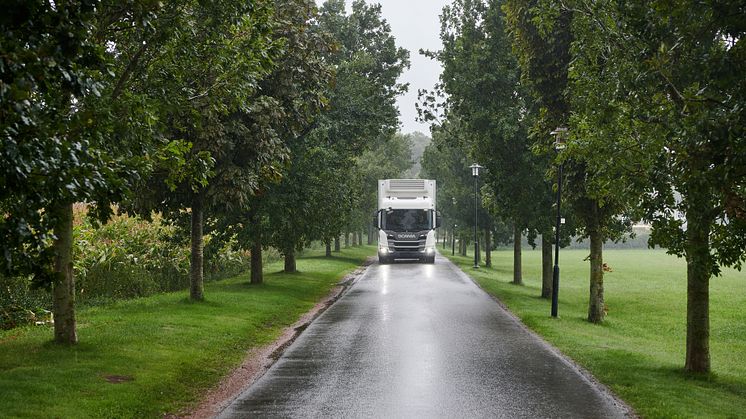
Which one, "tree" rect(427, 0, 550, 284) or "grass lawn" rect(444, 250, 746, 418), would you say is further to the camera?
"tree" rect(427, 0, 550, 284)

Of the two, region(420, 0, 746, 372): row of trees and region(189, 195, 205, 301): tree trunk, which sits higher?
region(420, 0, 746, 372): row of trees

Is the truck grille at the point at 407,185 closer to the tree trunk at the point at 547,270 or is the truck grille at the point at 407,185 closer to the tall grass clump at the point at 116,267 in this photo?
the tree trunk at the point at 547,270

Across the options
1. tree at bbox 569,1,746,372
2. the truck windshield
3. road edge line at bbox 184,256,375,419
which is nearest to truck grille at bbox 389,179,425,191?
the truck windshield

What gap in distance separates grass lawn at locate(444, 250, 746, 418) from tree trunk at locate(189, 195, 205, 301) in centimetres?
878

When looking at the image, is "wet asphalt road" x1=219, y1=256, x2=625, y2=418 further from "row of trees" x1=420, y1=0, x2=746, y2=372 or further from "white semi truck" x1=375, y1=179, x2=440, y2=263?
"white semi truck" x1=375, y1=179, x2=440, y2=263

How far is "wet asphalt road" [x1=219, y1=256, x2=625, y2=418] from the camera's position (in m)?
8.92

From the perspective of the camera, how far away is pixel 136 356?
1142 centimetres

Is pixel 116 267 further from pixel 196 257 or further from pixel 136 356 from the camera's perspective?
pixel 136 356

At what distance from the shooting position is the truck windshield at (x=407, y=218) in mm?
41250

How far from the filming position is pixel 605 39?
Answer: 12930 millimetres

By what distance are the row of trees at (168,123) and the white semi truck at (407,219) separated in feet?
25.7

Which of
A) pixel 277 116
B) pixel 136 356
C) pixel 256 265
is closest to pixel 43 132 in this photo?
pixel 136 356

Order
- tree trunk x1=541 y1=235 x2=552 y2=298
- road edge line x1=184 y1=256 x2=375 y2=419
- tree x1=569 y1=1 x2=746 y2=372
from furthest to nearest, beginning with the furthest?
tree trunk x1=541 y1=235 x2=552 y2=298, road edge line x1=184 y1=256 x2=375 y2=419, tree x1=569 y1=1 x2=746 y2=372

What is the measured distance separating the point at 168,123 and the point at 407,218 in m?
26.0
